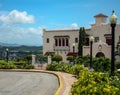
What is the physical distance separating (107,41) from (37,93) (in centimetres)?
4260

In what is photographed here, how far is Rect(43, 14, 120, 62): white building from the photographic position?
5834 cm

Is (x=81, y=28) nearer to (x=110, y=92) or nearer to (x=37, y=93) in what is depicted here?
(x=37, y=93)

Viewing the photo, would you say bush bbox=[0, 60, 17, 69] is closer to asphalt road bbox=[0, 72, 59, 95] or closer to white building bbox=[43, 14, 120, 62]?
white building bbox=[43, 14, 120, 62]

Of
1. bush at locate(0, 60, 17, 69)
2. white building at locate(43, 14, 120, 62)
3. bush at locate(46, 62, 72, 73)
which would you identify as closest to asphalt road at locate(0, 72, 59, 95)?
bush at locate(46, 62, 72, 73)

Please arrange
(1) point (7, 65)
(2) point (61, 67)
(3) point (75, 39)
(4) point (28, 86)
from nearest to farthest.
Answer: (4) point (28, 86)
(2) point (61, 67)
(1) point (7, 65)
(3) point (75, 39)

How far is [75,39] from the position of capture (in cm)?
6919

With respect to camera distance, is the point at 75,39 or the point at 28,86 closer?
the point at 28,86

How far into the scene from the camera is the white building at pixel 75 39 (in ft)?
191


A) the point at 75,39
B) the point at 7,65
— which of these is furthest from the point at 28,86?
the point at 75,39

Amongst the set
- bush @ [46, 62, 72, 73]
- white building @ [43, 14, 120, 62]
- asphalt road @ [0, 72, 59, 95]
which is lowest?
asphalt road @ [0, 72, 59, 95]

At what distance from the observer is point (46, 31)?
7375 cm

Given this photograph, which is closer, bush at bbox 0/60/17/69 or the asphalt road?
the asphalt road

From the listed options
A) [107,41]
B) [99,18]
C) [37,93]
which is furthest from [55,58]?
[37,93]

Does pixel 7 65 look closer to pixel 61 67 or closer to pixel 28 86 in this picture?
pixel 61 67
